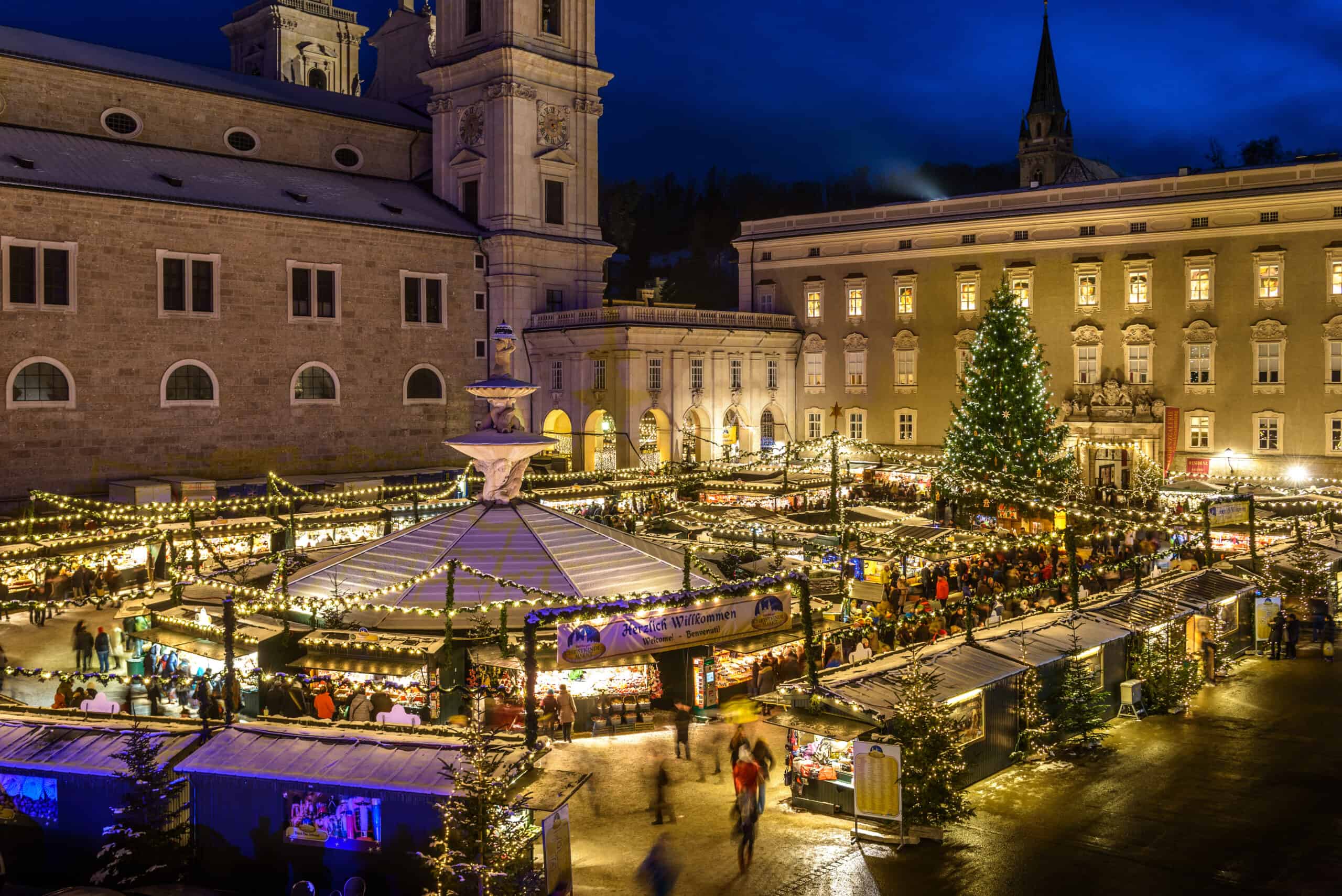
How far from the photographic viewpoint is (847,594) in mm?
26375

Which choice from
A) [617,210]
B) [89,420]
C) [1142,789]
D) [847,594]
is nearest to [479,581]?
[847,594]

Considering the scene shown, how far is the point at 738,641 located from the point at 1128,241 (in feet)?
124

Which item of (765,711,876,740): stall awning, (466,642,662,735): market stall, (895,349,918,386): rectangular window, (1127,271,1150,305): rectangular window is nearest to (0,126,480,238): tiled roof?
(895,349,918,386): rectangular window

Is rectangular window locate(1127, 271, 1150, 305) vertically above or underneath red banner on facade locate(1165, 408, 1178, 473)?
above

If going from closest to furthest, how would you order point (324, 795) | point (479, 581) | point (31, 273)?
1. point (324, 795)
2. point (479, 581)
3. point (31, 273)

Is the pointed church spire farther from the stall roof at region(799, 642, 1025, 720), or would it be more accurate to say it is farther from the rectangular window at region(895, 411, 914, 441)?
the stall roof at region(799, 642, 1025, 720)

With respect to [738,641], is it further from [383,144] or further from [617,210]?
[617,210]

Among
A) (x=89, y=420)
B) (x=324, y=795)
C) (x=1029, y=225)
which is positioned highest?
(x=1029, y=225)

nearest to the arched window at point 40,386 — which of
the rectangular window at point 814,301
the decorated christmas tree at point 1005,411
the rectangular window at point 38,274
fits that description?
the rectangular window at point 38,274

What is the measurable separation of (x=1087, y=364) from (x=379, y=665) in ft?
135

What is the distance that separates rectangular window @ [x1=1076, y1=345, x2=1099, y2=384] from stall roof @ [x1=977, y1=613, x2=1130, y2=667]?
33.5 metres

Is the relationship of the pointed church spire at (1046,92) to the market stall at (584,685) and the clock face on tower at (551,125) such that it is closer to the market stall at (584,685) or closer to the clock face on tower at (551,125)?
the clock face on tower at (551,125)

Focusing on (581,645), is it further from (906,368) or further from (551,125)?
(551,125)

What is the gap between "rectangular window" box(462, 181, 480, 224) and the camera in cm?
5769
